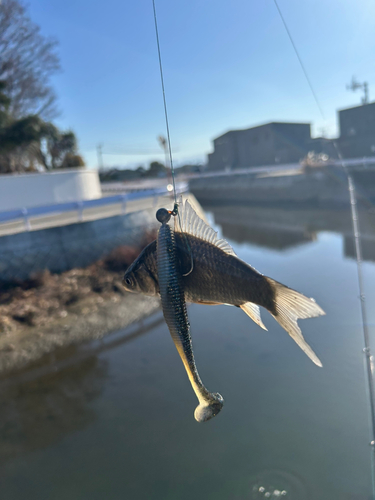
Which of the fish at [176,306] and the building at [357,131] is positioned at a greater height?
the building at [357,131]

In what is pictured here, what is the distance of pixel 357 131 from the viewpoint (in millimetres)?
23844

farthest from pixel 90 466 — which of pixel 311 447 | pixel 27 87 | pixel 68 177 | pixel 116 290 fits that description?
pixel 27 87

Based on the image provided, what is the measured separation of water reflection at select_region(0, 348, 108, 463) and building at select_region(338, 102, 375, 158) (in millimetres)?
23514

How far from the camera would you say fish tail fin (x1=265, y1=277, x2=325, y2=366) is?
3.04 feet

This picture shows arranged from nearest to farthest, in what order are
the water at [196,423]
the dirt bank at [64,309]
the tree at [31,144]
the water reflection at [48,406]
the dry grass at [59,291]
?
the water at [196,423], the water reflection at [48,406], the dirt bank at [64,309], the dry grass at [59,291], the tree at [31,144]

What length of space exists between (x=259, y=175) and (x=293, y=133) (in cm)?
641

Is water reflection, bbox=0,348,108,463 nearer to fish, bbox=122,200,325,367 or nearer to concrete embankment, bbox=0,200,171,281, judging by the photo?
concrete embankment, bbox=0,200,171,281

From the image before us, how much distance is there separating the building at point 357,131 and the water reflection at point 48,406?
77.1 feet

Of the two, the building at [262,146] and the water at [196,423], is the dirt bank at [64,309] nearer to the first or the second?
the water at [196,423]

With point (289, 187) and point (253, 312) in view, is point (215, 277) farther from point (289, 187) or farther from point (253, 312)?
point (289, 187)

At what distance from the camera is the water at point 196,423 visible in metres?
4.01

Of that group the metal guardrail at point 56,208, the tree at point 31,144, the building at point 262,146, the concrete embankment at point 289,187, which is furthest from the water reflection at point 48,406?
the building at point 262,146

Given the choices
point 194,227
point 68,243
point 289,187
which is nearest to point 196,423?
point 194,227

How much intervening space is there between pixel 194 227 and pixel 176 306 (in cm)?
25
